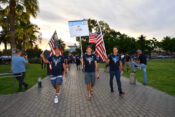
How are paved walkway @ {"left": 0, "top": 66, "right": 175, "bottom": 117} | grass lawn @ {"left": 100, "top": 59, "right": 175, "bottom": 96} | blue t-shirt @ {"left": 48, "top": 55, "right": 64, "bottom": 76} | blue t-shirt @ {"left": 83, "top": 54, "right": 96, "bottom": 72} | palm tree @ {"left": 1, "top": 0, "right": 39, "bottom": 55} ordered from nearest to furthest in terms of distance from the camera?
1. paved walkway @ {"left": 0, "top": 66, "right": 175, "bottom": 117}
2. blue t-shirt @ {"left": 48, "top": 55, "right": 64, "bottom": 76}
3. blue t-shirt @ {"left": 83, "top": 54, "right": 96, "bottom": 72}
4. grass lawn @ {"left": 100, "top": 59, "right": 175, "bottom": 96}
5. palm tree @ {"left": 1, "top": 0, "right": 39, "bottom": 55}

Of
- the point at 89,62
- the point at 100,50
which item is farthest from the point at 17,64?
the point at 100,50

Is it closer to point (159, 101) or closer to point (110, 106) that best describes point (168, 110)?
point (159, 101)

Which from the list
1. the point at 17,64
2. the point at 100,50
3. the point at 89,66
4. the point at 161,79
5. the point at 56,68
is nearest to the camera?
the point at 56,68

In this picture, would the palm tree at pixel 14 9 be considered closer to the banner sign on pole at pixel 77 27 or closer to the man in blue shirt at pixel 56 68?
the banner sign on pole at pixel 77 27

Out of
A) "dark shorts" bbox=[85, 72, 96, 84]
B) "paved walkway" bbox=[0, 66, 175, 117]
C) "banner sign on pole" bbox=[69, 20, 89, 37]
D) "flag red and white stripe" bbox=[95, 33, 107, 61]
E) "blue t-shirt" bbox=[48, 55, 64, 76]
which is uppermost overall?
"banner sign on pole" bbox=[69, 20, 89, 37]

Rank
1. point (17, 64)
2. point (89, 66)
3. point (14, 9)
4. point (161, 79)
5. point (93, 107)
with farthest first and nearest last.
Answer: point (14, 9) → point (161, 79) → point (17, 64) → point (89, 66) → point (93, 107)

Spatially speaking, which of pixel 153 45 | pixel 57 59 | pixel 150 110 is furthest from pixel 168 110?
pixel 153 45

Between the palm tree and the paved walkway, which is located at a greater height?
the palm tree

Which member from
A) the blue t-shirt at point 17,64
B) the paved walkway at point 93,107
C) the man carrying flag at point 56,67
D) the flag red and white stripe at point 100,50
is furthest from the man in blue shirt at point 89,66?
the blue t-shirt at point 17,64

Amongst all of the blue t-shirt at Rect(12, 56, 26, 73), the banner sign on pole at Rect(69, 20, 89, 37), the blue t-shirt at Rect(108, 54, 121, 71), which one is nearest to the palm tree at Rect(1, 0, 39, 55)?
the banner sign on pole at Rect(69, 20, 89, 37)

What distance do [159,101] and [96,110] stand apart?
2.34 m

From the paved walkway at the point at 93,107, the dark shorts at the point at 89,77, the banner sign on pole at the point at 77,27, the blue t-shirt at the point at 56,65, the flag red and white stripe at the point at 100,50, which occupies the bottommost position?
the paved walkway at the point at 93,107

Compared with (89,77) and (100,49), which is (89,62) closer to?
(89,77)

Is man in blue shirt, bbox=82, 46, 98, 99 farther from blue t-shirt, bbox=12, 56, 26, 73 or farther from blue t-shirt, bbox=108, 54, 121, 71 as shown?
blue t-shirt, bbox=12, 56, 26, 73
